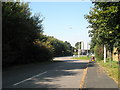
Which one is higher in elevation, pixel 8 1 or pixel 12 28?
pixel 8 1

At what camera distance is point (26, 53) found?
36.2 meters

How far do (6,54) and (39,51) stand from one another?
53.7 ft

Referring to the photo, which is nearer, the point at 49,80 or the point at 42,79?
the point at 49,80

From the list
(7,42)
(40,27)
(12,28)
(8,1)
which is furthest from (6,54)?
(40,27)

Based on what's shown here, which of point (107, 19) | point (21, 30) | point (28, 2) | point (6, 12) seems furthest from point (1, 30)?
point (107, 19)

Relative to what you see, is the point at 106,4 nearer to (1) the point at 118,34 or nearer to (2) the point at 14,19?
(1) the point at 118,34

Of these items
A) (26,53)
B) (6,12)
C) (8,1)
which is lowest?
(26,53)

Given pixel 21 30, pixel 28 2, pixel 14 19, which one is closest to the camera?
pixel 14 19

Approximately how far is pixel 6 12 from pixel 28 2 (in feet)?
37.8

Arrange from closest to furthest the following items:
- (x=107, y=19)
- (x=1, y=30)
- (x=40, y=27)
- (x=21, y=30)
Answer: (x=107, y=19) → (x=1, y=30) → (x=21, y=30) → (x=40, y=27)

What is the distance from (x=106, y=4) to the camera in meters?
10.8

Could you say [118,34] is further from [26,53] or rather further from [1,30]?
[26,53]

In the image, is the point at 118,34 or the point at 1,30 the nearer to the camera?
the point at 118,34

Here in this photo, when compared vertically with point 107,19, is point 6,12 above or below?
above
